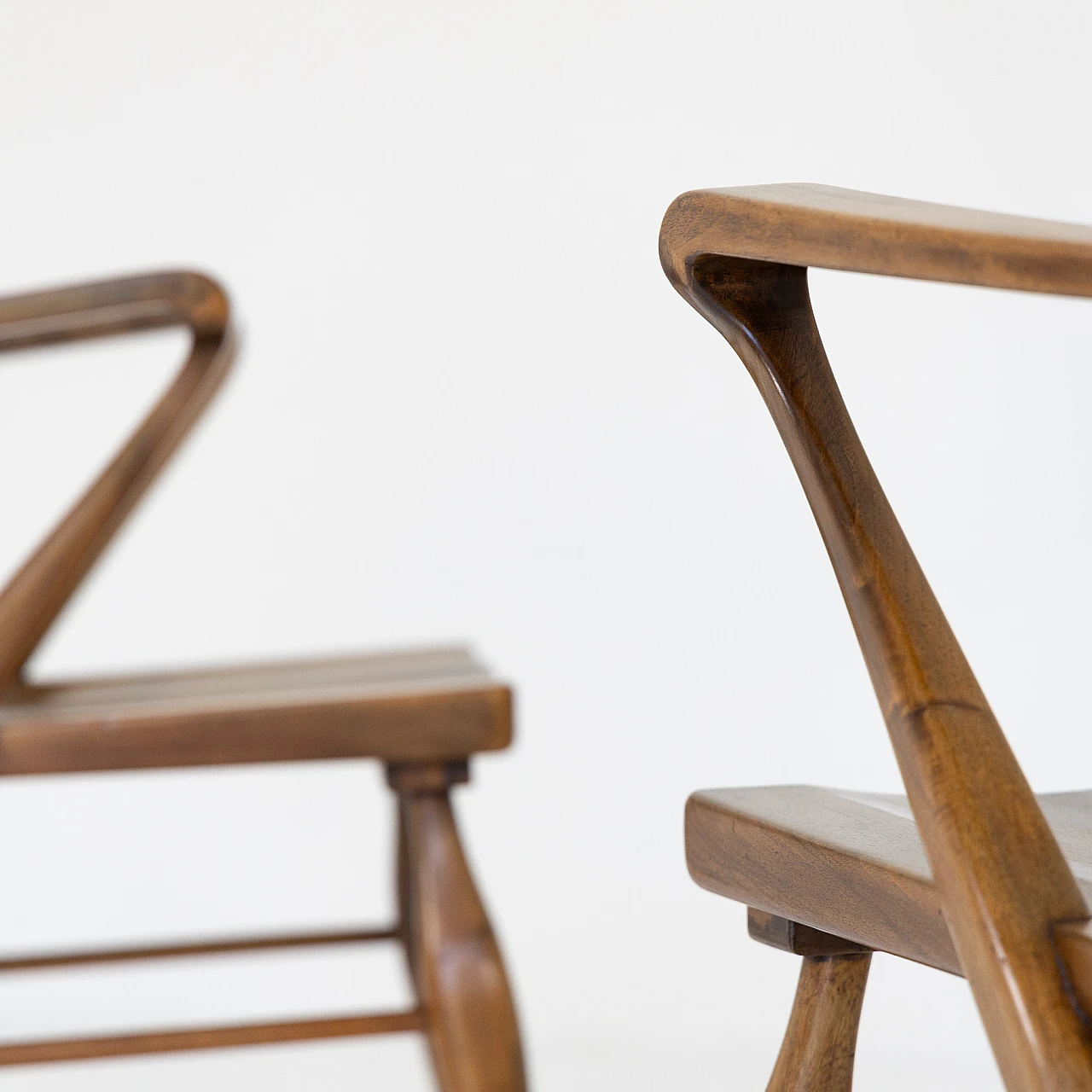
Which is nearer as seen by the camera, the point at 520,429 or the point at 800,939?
the point at 800,939

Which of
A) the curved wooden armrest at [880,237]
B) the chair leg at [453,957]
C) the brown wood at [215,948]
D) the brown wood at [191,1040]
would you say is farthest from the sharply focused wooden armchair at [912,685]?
the brown wood at [215,948]

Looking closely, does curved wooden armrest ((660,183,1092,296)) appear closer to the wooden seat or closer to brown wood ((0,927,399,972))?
the wooden seat

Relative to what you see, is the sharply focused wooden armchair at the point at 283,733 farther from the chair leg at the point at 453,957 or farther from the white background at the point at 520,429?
the white background at the point at 520,429

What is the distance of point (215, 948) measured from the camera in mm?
851

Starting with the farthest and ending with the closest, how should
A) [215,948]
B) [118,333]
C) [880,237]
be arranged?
[215,948]
[118,333]
[880,237]

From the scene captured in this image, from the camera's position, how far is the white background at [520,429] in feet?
5.86

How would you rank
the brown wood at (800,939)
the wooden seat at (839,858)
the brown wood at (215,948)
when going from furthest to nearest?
the brown wood at (215,948) < the brown wood at (800,939) < the wooden seat at (839,858)

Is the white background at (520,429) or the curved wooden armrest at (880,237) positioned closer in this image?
the curved wooden armrest at (880,237)

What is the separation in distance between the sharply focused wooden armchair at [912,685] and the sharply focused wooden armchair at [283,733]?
0.12 m

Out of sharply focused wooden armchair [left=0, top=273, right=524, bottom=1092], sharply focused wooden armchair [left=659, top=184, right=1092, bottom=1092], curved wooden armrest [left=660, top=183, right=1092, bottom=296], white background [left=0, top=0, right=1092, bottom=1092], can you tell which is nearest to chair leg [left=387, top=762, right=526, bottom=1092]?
sharply focused wooden armchair [left=0, top=273, right=524, bottom=1092]

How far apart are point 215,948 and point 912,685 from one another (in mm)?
604

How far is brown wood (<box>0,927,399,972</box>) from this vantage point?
0.83 m

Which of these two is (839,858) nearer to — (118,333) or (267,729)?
(267,729)

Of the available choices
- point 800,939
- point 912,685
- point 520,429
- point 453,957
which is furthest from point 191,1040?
point 520,429
